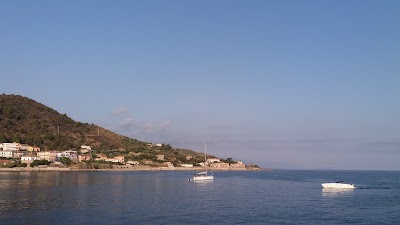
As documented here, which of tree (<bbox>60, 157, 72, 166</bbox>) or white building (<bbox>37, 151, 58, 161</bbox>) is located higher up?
white building (<bbox>37, 151, 58, 161</bbox>)

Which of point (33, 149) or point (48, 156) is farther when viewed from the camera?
point (33, 149)

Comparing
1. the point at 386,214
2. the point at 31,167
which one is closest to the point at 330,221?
the point at 386,214

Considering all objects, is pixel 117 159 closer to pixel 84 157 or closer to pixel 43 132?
pixel 84 157

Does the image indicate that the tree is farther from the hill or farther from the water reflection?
the water reflection

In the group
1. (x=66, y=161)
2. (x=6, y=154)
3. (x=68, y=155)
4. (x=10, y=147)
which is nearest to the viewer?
(x=66, y=161)

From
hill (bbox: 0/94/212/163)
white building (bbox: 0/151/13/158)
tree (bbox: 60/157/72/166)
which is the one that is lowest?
tree (bbox: 60/157/72/166)

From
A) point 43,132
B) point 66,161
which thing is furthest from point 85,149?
point 66,161

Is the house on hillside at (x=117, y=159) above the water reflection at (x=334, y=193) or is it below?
above

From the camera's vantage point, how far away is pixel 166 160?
18938 cm

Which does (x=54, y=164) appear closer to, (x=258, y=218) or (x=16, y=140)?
(x=16, y=140)

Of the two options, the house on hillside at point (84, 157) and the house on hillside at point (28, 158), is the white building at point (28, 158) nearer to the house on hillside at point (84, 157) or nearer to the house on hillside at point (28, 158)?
the house on hillside at point (28, 158)

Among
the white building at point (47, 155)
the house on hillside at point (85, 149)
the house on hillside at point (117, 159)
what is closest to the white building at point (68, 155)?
the white building at point (47, 155)

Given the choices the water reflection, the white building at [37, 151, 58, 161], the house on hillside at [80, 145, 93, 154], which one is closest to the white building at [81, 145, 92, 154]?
the house on hillside at [80, 145, 93, 154]

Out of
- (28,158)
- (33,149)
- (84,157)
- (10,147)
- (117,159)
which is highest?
(10,147)
